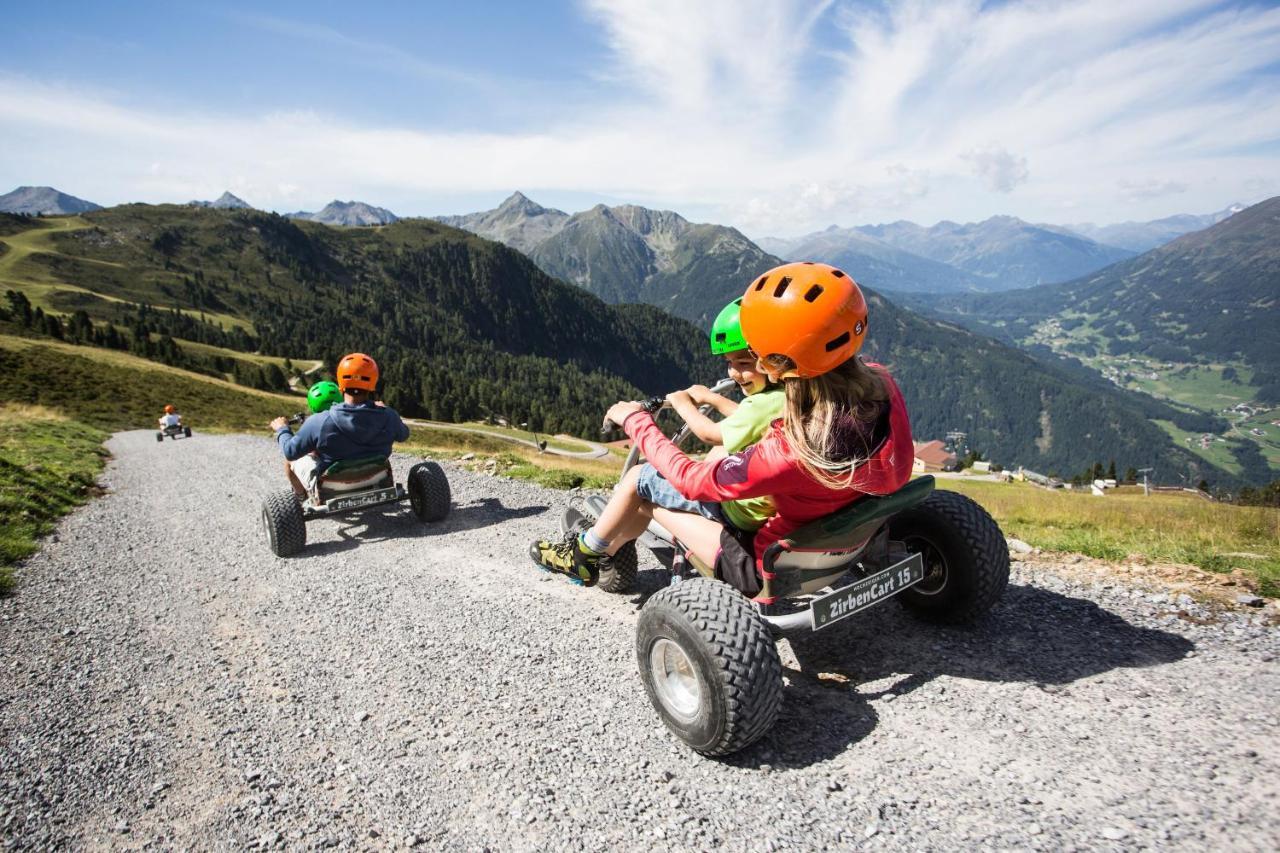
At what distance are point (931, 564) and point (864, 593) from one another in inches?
48.1

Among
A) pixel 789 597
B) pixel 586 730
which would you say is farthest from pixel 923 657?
pixel 586 730

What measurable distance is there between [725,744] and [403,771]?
2060 millimetres

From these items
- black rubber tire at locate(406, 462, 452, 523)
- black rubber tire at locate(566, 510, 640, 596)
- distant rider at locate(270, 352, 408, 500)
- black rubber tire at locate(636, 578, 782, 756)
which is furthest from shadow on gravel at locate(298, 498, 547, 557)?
black rubber tire at locate(636, 578, 782, 756)

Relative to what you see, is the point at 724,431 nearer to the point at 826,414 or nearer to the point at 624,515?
the point at 826,414

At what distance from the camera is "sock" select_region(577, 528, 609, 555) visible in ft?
18.2

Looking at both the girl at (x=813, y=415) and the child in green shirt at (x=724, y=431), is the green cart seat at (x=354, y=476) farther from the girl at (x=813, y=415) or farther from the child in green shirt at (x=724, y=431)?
the girl at (x=813, y=415)

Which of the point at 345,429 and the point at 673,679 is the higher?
the point at 345,429

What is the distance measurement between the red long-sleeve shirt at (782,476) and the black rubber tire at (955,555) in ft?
3.48

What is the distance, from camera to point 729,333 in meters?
4.68

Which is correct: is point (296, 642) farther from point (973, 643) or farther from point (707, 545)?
point (973, 643)

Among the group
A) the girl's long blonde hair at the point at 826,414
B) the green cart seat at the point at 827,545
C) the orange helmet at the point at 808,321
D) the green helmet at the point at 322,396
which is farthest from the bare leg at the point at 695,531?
the green helmet at the point at 322,396

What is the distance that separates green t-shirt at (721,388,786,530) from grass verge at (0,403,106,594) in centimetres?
876

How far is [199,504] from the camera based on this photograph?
11680 mm

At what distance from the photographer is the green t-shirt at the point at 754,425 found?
3.92 m
